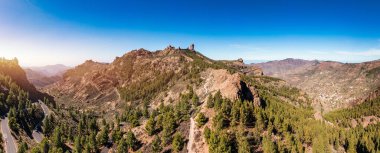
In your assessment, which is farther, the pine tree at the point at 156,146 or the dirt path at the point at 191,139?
the pine tree at the point at 156,146

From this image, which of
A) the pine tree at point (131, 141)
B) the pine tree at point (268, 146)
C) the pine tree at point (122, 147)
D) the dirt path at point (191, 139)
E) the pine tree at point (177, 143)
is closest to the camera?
the pine tree at point (268, 146)

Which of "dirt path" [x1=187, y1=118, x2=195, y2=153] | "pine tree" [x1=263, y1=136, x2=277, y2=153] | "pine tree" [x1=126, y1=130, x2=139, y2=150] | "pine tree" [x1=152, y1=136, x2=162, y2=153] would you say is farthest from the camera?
"pine tree" [x1=126, y1=130, x2=139, y2=150]

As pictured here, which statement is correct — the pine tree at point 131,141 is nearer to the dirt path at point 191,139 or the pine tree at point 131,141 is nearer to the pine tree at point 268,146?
the dirt path at point 191,139

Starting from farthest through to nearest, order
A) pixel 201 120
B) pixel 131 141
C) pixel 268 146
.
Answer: pixel 131 141 < pixel 201 120 < pixel 268 146

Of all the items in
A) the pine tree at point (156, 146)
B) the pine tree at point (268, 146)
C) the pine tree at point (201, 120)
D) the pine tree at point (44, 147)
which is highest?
the pine tree at point (201, 120)

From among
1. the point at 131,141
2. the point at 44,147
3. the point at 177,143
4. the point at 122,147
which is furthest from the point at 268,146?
the point at 44,147

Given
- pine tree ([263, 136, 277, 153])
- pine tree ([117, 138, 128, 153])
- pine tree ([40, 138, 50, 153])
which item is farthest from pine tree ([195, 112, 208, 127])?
pine tree ([40, 138, 50, 153])

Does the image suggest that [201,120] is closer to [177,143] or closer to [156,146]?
[177,143]

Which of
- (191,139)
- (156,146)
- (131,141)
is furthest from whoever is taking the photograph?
(131,141)

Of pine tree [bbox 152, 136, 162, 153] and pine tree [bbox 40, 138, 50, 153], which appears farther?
pine tree [bbox 40, 138, 50, 153]

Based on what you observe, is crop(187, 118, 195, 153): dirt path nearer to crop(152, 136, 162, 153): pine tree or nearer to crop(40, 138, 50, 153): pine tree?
crop(152, 136, 162, 153): pine tree

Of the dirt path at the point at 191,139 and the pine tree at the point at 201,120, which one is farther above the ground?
the pine tree at the point at 201,120

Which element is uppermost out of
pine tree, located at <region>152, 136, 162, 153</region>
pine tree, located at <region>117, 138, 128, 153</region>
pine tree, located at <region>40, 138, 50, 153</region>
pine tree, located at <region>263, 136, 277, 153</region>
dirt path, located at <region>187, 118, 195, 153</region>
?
pine tree, located at <region>263, 136, 277, 153</region>

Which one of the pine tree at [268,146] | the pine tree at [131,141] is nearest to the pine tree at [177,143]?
the pine tree at [131,141]
